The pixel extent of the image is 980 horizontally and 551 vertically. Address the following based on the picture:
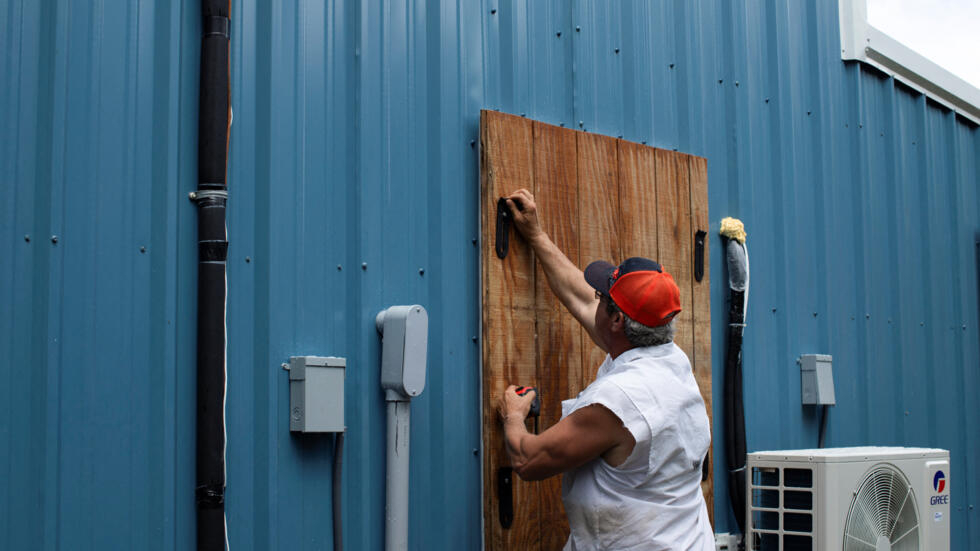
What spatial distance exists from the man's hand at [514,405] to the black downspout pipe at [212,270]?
1008mm

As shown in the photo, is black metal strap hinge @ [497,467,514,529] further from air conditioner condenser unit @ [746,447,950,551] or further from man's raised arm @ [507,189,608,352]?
air conditioner condenser unit @ [746,447,950,551]

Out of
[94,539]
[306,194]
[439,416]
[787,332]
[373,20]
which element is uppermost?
[373,20]

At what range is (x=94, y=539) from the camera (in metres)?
2.67

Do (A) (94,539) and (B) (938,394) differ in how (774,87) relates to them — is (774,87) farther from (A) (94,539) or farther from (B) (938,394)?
(A) (94,539)

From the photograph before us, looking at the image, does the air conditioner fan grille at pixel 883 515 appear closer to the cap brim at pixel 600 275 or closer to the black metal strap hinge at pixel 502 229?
the cap brim at pixel 600 275

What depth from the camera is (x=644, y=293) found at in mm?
3074

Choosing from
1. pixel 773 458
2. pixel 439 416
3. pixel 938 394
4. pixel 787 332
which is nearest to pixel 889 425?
pixel 938 394

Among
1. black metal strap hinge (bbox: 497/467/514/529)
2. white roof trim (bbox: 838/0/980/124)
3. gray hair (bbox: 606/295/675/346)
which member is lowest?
black metal strap hinge (bbox: 497/467/514/529)

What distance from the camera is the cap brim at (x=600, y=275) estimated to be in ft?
10.5

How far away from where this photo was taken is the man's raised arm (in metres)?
3.63

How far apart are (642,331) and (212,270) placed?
134cm

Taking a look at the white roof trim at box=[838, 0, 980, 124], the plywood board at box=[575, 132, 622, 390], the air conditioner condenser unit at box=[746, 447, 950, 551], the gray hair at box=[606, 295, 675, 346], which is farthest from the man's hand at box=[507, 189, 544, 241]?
the white roof trim at box=[838, 0, 980, 124]

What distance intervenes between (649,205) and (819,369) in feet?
4.81

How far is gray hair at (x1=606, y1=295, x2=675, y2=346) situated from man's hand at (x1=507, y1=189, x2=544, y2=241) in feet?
1.81
